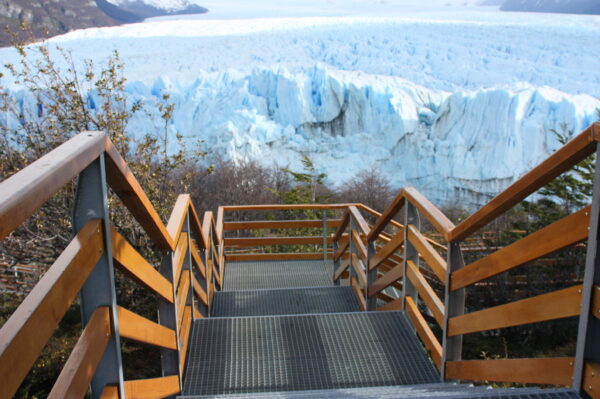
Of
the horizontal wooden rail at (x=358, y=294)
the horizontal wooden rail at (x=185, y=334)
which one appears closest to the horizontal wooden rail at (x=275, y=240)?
the horizontal wooden rail at (x=358, y=294)

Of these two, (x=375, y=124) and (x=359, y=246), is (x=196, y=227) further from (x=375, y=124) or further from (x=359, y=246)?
(x=375, y=124)

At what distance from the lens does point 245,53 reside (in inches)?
1250

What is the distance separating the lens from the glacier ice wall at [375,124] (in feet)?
77.3

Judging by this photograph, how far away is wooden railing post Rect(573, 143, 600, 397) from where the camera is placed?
64.4 inches

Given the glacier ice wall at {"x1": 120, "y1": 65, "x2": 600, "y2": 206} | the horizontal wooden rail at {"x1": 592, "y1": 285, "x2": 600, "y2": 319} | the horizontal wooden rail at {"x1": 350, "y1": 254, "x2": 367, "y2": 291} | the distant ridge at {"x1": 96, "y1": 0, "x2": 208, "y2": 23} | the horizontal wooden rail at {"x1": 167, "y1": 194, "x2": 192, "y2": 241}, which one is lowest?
the glacier ice wall at {"x1": 120, "y1": 65, "x2": 600, "y2": 206}

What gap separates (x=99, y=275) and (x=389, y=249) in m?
2.52

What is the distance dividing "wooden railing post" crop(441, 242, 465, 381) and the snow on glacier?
20263 mm

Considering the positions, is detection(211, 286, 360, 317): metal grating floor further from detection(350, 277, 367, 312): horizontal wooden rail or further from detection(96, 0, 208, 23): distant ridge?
detection(96, 0, 208, 23): distant ridge

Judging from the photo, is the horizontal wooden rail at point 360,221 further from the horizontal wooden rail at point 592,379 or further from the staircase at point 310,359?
the horizontal wooden rail at point 592,379

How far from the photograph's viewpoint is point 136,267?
6.16 ft

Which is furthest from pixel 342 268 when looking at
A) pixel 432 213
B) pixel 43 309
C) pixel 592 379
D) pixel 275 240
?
pixel 43 309

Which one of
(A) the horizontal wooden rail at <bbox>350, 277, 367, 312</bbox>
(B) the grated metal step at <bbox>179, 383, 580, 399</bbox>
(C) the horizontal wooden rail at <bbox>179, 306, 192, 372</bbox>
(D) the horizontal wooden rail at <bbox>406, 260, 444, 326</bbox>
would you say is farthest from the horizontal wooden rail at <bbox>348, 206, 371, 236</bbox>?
(B) the grated metal step at <bbox>179, 383, 580, 399</bbox>

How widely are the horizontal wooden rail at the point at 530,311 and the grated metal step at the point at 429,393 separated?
0.24 m

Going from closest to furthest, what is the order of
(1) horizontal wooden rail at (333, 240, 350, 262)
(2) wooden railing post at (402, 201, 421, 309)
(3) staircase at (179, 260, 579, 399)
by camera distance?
(3) staircase at (179, 260, 579, 399) < (2) wooden railing post at (402, 201, 421, 309) < (1) horizontal wooden rail at (333, 240, 350, 262)
